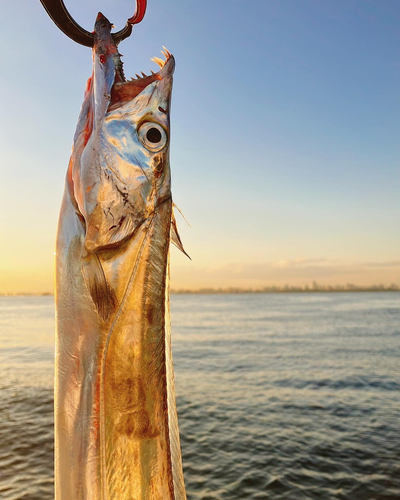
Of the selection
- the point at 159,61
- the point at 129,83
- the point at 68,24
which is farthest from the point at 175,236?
the point at 68,24

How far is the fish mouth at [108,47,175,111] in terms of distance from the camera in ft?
5.03

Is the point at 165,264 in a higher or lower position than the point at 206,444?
higher

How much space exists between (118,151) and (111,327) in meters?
0.64

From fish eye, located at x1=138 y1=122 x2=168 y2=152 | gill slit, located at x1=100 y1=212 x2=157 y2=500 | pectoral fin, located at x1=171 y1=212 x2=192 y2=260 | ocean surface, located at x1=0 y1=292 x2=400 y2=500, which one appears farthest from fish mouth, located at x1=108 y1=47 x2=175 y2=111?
ocean surface, located at x1=0 y1=292 x2=400 y2=500

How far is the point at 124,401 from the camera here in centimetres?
138

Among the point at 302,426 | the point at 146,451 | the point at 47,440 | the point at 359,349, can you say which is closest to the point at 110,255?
the point at 146,451

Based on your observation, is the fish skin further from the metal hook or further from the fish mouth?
the metal hook

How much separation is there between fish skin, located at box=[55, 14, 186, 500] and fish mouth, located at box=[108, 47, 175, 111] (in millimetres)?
76

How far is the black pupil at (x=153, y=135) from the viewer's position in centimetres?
150

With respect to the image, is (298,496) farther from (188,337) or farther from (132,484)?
(188,337)

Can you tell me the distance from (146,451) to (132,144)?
1119 millimetres

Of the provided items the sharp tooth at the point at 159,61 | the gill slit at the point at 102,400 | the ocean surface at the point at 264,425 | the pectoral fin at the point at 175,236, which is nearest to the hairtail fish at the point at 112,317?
the gill slit at the point at 102,400

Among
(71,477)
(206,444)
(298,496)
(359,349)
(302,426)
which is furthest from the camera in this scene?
(359,349)

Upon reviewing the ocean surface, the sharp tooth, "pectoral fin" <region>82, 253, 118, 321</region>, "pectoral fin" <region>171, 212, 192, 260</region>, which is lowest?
the ocean surface
